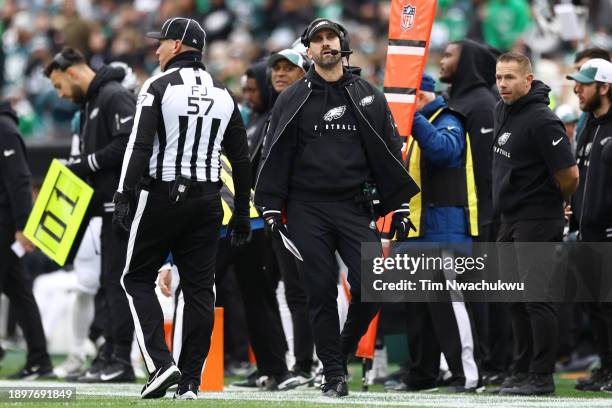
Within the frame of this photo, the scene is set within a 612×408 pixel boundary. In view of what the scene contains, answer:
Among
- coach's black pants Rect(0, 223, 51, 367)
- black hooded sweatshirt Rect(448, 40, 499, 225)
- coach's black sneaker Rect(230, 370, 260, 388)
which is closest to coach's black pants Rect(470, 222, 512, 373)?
black hooded sweatshirt Rect(448, 40, 499, 225)

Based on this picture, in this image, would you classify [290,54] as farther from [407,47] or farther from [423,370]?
[423,370]

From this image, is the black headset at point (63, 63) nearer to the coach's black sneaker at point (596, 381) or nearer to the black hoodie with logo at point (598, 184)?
the black hoodie with logo at point (598, 184)

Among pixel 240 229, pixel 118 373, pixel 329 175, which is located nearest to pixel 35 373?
pixel 118 373

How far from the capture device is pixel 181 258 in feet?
29.0

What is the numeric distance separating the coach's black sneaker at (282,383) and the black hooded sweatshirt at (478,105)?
2101mm

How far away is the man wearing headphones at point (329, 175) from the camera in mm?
8875

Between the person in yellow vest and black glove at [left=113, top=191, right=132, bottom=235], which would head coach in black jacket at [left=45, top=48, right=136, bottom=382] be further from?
black glove at [left=113, top=191, right=132, bottom=235]

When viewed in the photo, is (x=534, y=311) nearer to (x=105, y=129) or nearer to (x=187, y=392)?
(x=187, y=392)

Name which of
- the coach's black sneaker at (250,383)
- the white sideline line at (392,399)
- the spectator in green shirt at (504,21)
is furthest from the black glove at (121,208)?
the spectator in green shirt at (504,21)

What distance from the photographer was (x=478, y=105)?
11.2m

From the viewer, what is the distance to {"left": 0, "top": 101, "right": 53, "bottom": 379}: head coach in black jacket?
11.7 m

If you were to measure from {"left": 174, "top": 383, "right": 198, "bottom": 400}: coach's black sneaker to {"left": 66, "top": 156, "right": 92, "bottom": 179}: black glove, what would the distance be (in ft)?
9.37

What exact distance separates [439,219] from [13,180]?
3691mm

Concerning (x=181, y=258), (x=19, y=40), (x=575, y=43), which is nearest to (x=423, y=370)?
(x=181, y=258)
